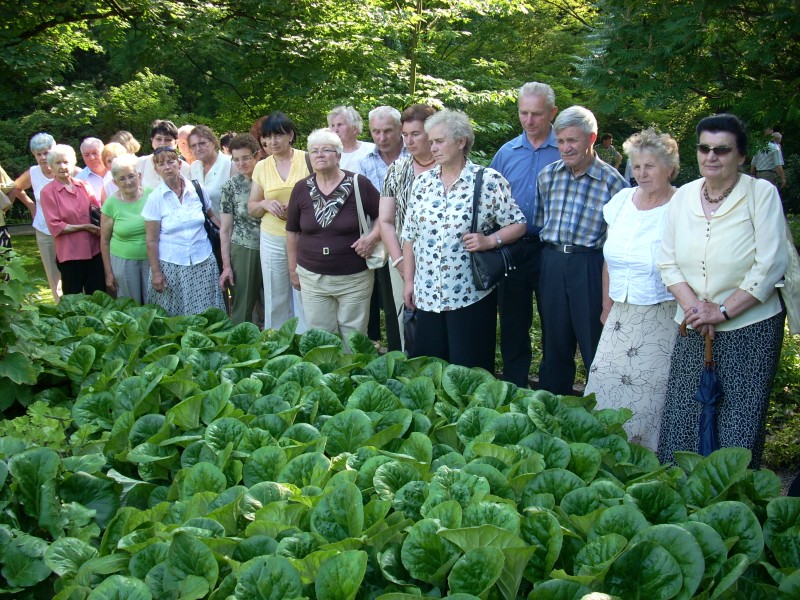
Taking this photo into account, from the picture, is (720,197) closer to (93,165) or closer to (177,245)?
(177,245)

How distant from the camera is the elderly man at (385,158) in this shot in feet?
21.4

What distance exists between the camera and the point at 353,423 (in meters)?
3.09

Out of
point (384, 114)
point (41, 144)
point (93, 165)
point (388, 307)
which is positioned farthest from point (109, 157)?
point (388, 307)

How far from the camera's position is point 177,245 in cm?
670

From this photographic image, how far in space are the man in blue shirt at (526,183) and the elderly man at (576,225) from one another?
0.79 feet

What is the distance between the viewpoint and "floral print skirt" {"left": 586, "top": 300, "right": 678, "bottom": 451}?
15.3ft

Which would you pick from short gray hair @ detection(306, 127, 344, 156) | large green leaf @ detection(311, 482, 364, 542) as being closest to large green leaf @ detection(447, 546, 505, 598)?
large green leaf @ detection(311, 482, 364, 542)

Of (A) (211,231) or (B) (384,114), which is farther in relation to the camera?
(A) (211,231)

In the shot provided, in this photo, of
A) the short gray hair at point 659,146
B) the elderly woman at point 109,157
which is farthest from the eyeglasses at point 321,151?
the elderly woman at point 109,157

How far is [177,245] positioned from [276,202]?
896mm

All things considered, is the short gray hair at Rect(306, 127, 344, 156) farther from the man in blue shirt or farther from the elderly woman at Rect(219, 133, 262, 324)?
the elderly woman at Rect(219, 133, 262, 324)

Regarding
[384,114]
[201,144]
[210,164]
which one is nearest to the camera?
[384,114]

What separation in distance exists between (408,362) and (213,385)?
941 mm

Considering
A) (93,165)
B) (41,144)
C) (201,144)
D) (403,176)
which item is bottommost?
(403,176)
